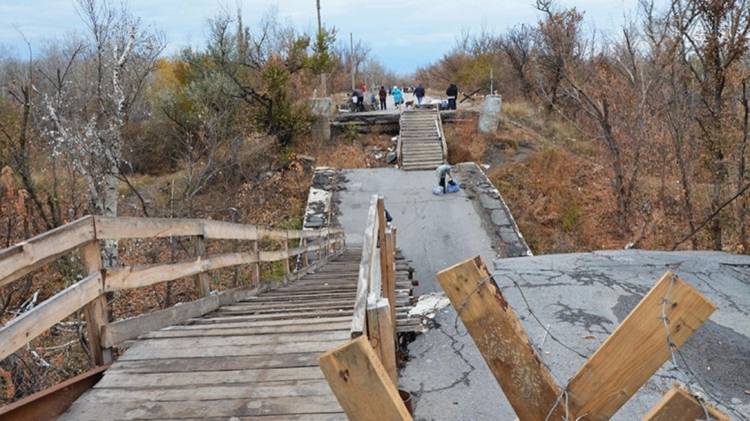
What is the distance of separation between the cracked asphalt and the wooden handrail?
2.77 metres

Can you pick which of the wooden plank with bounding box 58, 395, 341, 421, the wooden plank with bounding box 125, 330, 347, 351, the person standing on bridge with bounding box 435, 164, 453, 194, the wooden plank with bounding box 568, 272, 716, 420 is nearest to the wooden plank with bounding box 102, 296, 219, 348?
the wooden plank with bounding box 125, 330, 347, 351

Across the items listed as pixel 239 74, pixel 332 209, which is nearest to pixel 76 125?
pixel 332 209

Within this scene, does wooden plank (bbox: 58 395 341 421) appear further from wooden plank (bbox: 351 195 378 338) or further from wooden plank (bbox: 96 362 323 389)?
wooden plank (bbox: 351 195 378 338)

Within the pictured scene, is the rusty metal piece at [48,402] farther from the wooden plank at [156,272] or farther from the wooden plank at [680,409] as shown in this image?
the wooden plank at [680,409]

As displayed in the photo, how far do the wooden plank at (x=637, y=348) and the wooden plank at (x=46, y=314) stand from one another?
8.22 ft

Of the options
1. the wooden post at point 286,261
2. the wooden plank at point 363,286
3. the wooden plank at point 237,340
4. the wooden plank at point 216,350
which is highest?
the wooden plank at point 363,286

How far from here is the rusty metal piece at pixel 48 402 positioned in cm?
291

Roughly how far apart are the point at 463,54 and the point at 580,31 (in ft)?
80.0

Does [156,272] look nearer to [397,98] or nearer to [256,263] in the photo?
[256,263]

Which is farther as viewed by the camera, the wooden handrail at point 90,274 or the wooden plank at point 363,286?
the wooden handrail at point 90,274

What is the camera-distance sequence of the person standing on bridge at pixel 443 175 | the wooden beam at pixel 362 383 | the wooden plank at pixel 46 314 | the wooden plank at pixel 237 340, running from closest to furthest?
the wooden beam at pixel 362 383 < the wooden plank at pixel 46 314 < the wooden plank at pixel 237 340 < the person standing on bridge at pixel 443 175

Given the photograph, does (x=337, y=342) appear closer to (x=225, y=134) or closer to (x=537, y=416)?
(x=537, y=416)

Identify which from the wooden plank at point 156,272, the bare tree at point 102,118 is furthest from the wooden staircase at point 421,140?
the wooden plank at point 156,272

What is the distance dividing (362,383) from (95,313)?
279 cm
